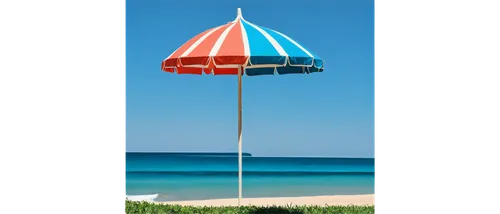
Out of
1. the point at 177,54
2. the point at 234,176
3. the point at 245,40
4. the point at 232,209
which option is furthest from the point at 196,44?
the point at 234,176

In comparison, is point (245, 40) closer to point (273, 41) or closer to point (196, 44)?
point (273, 41)

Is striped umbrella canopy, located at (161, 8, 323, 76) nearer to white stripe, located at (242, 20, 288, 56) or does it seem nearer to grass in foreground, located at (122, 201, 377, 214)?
white stripe, located at (242, 20, 288, 56)

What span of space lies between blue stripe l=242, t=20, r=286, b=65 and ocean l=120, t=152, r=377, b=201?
33.2 feet

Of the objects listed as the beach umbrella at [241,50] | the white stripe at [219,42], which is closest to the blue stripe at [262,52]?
the beach umbrella at [241,50]

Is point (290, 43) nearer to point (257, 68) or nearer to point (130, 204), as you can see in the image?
point (257, 68)

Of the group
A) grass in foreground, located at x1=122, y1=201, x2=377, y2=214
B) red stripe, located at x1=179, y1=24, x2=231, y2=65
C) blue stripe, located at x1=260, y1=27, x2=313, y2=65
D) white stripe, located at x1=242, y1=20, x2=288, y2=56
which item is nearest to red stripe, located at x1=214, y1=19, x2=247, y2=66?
red stripe, located at x1=179, y1=24, x2=231, y2=65

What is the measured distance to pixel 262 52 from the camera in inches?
214

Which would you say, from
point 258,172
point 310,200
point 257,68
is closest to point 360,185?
point 258,172

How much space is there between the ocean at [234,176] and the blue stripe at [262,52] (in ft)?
33.2

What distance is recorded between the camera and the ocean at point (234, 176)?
16.5 m

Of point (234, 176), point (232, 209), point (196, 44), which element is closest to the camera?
point (196, 44)

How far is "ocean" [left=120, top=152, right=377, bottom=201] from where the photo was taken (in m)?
16.5

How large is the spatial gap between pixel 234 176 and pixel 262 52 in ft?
51.2

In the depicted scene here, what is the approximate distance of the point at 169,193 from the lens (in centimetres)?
1639
